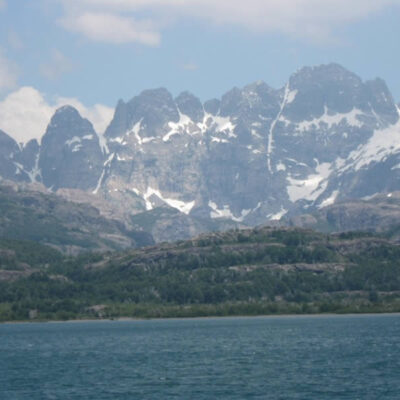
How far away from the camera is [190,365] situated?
19800 centimetres

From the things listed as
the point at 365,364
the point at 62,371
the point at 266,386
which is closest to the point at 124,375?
the point at 62,371

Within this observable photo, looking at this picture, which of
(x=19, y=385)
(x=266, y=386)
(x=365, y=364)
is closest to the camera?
(x=266, y=386)

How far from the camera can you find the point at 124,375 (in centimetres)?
18338

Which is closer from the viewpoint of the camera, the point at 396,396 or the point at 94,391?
the point at 396,396

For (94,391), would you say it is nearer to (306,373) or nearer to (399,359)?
(306,373)

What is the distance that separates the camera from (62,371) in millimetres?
194875

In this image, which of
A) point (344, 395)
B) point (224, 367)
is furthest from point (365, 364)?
point (344, 395)

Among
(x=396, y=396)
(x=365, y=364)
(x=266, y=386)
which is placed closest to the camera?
Answer: (x=396, y=396)

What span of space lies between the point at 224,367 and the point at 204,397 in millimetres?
41151

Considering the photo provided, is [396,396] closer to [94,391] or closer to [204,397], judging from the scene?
[204,397]

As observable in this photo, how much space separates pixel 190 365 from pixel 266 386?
128 ft

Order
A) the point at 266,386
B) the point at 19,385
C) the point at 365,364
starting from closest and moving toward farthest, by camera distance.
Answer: the point at 266,386 → the point at 19,385 → the point at 365,364

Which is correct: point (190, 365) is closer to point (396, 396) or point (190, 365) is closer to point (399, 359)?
point (399, 359)

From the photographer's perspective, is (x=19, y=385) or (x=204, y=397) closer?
(x=204, y=397)
